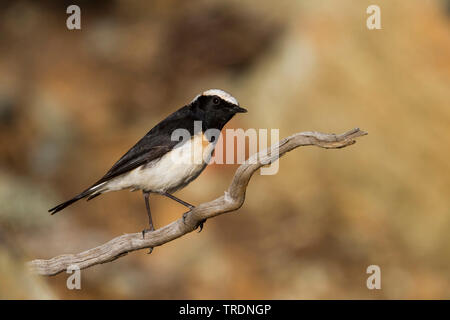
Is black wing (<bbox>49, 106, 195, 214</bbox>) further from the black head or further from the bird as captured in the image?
the black head

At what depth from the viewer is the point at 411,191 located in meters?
10.8

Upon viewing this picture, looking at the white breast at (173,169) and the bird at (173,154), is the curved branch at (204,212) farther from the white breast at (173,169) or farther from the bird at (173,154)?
the white breast at (173,169)

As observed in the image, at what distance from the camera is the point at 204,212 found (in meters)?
5.46

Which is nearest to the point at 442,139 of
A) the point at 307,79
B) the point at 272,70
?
the point at 307,79

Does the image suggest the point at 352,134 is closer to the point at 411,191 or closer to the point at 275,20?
the point at 411,191

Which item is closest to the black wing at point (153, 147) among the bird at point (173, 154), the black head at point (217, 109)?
the bird at point (173, 154)

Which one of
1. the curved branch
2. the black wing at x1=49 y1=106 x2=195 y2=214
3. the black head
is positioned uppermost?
the black head

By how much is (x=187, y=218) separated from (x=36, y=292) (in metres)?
1.67

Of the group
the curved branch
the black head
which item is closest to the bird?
the black head

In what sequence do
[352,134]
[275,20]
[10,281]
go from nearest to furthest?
[352,134]
[10,281]
[275,20]

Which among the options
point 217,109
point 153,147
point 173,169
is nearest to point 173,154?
point 173,169

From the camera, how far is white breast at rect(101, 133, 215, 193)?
18.9ft

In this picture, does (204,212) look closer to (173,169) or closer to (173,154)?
(173,169)

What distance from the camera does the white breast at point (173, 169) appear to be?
575 centimetres
